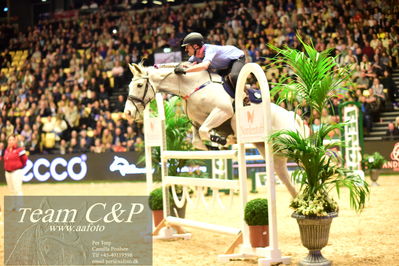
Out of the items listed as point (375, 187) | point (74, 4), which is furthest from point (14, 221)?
point (74, 4)

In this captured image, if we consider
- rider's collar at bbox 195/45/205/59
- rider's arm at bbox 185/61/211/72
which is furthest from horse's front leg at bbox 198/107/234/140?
rider's collar at bbox 195/45/205/59

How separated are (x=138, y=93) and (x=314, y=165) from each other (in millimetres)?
2859

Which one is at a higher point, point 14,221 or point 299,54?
point 299,54

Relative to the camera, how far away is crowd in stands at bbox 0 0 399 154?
712 inches

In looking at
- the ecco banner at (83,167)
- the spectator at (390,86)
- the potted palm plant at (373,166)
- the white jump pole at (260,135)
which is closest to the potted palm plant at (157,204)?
the white jump pole at (260,135)

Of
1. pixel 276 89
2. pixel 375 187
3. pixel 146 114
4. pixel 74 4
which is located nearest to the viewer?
pixel 276 89

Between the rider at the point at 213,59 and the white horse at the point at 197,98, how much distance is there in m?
0.14

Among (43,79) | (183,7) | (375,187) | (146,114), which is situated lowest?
(375,187)

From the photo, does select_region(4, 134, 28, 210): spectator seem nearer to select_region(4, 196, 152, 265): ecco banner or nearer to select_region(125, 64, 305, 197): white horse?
select_region(125, 64, 305, 197): white horse

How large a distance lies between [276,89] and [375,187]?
26.3 feet

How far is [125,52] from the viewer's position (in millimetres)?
23266

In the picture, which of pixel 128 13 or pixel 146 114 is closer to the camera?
pixel 146 114

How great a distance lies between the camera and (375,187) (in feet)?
42.4

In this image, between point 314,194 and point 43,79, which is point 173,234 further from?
point 43,79
